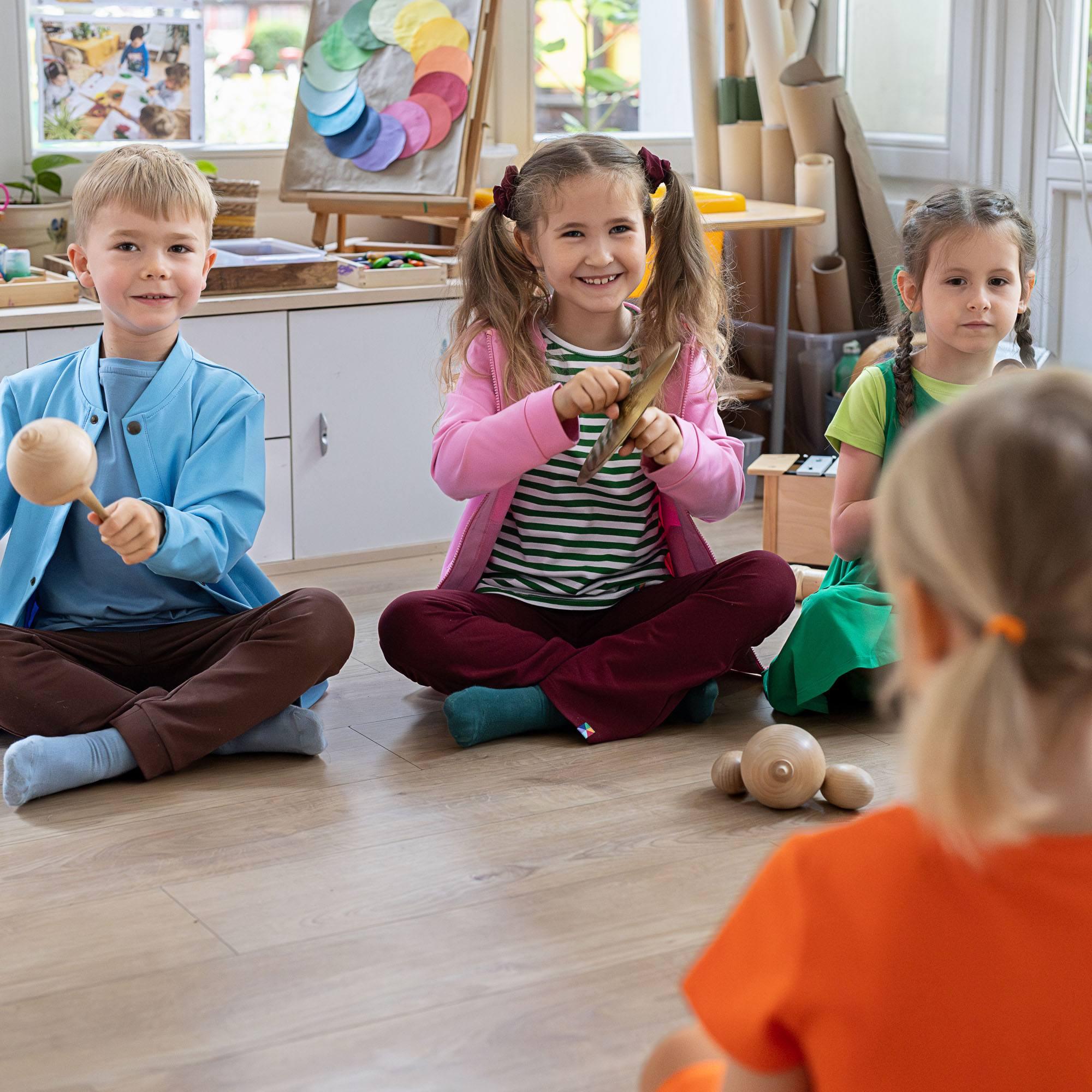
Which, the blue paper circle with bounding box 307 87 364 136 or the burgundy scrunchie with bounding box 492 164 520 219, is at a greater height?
the blue paper circle with bounding box 307 87 364 136

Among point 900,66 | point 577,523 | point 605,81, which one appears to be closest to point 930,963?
point 577,523

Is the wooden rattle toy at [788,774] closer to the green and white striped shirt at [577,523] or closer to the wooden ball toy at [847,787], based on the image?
the wooden ball toy at [847,787]

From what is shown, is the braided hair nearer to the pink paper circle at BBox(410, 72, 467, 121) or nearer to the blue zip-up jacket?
the blue zip-up jacket

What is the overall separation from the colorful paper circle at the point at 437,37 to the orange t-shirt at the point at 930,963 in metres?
2.16

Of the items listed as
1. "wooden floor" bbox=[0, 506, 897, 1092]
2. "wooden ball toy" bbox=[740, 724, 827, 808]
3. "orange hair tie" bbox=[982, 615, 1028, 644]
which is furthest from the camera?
"wooden ball toy" bbox=[740, 724, 827, 808]

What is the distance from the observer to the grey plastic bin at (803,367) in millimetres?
2990

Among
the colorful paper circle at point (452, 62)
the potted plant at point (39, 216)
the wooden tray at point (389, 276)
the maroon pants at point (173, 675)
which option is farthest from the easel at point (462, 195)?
the maroon pants at point (173, 675)

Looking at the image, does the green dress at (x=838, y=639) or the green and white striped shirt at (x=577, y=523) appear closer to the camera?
the green dress at (x=838, y=639)

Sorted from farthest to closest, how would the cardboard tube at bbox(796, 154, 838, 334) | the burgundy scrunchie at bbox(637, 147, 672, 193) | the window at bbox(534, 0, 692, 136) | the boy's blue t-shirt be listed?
1. the window at bbox(534, 0, 692, 136)
2. the cardboard tube at bbox(796, 154, 838, 334)
3. the burgundy scrunchie at bbox(637, 147, 672, 193)
4. the boy's blue t-shirt

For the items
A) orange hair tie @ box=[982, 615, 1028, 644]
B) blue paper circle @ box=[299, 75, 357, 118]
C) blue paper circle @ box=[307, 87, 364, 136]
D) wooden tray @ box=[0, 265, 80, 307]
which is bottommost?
Answer: orange hair tie @ box=[982, 615, 1028, 644]

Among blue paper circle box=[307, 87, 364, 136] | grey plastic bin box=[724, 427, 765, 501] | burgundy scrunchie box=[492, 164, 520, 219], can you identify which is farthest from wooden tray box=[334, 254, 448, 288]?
grey plastic bin box=[724, 427, 765, 501]

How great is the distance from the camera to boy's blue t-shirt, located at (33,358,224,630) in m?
1.70

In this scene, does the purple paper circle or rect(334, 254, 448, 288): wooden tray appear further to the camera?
the purple paper circle

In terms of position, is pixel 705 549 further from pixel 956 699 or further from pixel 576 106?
pixel 576 106
